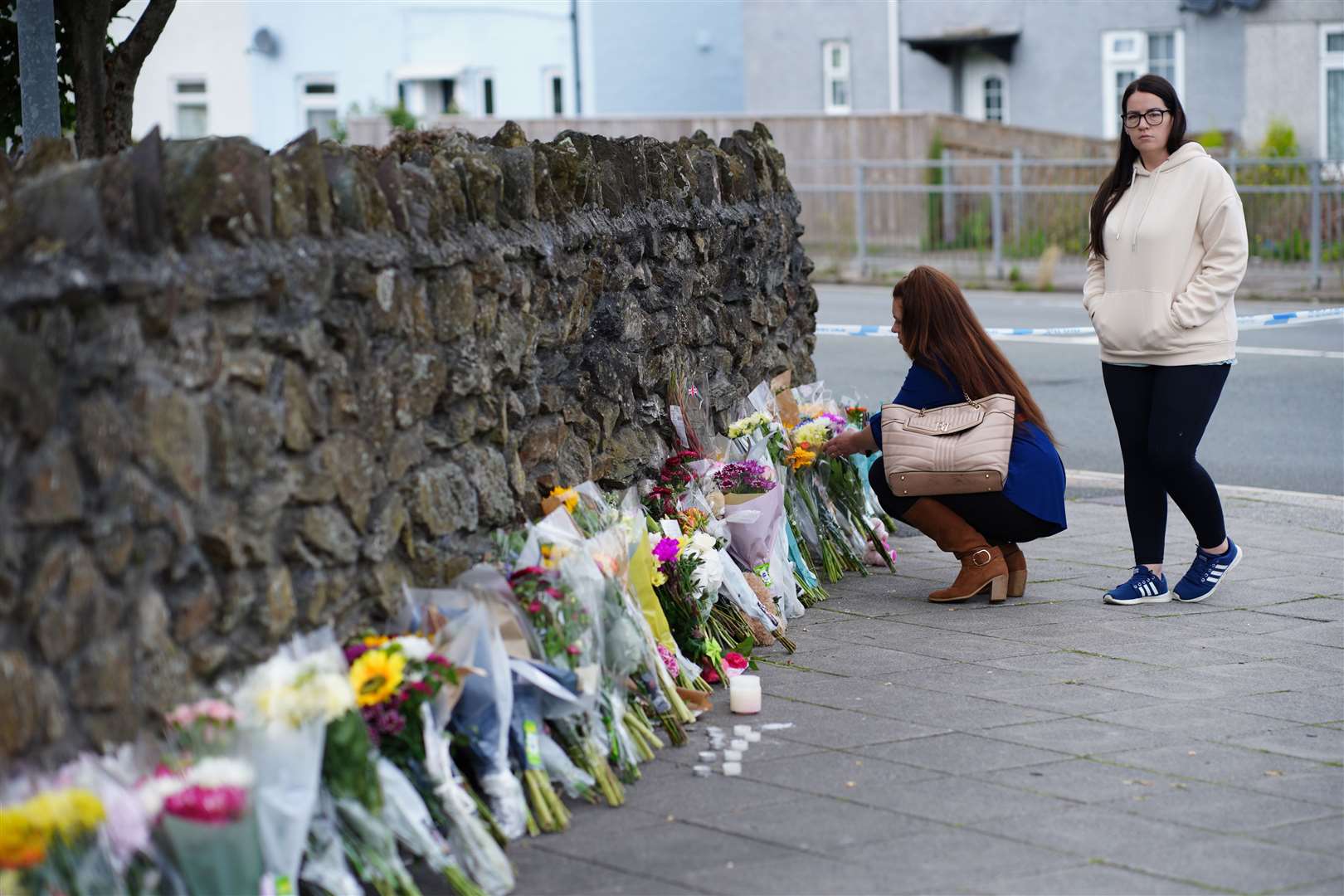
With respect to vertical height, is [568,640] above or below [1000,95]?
below

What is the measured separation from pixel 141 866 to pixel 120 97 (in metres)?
4.83

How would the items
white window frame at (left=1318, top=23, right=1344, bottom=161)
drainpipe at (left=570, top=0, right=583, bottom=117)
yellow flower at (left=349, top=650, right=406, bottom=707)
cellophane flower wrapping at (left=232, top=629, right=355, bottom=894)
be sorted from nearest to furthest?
cellophane flower wrapping at (left=232, top=629, right=355, bottom=894) → yellow flower at (left=349, top=650, right=406, bottom=707) → white window frame at (left=1318, top=23, right=1344, bottom=161) → drainpipe at (left=570, top=0, right=583, bottom=117)

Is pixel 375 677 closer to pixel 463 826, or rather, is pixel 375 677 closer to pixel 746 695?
pixel 463 826

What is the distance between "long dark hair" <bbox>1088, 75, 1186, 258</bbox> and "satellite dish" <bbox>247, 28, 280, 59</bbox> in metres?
28.0

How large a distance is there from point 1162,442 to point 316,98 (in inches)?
1130

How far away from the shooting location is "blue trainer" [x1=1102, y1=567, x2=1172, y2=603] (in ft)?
21.3

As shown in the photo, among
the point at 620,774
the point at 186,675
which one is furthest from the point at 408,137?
the point at 186,675

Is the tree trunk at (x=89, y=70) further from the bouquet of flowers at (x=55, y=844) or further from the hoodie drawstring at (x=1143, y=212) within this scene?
the bouquet of flowers at (x=55, y=844)

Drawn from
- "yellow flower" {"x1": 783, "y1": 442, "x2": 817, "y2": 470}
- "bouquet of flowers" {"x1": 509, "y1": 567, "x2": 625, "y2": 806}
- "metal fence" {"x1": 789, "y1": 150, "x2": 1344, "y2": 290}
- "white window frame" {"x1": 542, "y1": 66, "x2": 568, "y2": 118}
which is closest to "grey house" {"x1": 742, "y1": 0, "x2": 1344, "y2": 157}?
"white window frame" {"x1": 542, "y1": 66, "x2": 568, "y2": 118}

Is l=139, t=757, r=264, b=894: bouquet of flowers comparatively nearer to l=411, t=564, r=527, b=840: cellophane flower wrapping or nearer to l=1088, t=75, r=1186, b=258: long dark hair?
l=411, t=564, r=527, b=840: cellophane flower wrapping

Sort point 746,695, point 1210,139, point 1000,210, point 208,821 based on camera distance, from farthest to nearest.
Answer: point 1210,139, point 1000,210, point 746,695, point 208,821

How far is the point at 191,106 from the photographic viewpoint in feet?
110

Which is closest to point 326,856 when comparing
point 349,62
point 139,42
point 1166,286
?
point 1166,286

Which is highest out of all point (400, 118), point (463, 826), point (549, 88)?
point (549, 88)
